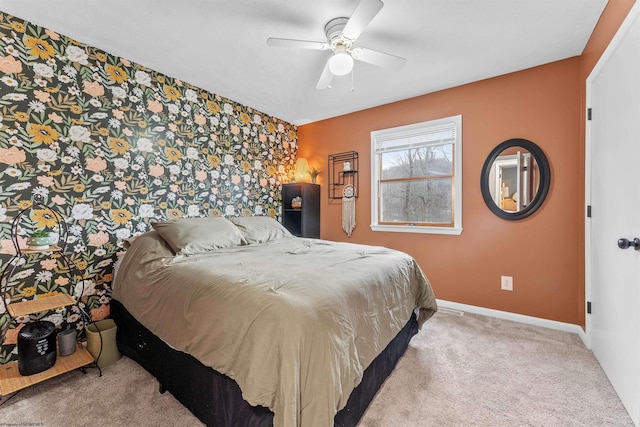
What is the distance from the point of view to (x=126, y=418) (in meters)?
1.51

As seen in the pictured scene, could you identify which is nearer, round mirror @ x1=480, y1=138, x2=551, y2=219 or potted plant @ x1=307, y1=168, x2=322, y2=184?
round mirror @ x1=480, y1=138, x2=551, y2=219

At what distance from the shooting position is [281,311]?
1118 millimetres

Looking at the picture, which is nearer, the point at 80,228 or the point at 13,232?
the point at 13,232

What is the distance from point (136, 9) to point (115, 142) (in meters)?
1.09

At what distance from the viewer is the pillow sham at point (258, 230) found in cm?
279

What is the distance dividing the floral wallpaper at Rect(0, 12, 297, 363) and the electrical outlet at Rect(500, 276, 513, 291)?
3.26m

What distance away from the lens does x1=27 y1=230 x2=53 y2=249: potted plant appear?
180 centimetres

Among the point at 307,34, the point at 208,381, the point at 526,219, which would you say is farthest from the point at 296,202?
the point at 208,381

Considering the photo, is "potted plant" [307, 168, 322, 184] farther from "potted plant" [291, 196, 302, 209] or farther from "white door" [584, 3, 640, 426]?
"white door" [584, 3, 640, 426]

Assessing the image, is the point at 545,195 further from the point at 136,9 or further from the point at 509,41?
the point at 136,9

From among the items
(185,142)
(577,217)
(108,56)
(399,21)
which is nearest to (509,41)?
(399,21)

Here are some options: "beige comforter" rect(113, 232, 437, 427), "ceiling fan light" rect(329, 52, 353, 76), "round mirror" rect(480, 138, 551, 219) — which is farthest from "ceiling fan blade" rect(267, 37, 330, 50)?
"round mirror" rect(480, 138, 551, 219)

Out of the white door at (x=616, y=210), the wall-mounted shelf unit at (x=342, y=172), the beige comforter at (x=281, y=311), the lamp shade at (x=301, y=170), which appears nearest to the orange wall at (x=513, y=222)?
the white door at (x=616, y=210)

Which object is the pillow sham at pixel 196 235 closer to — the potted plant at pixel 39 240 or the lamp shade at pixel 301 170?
the potted plant at pixel 39 240
